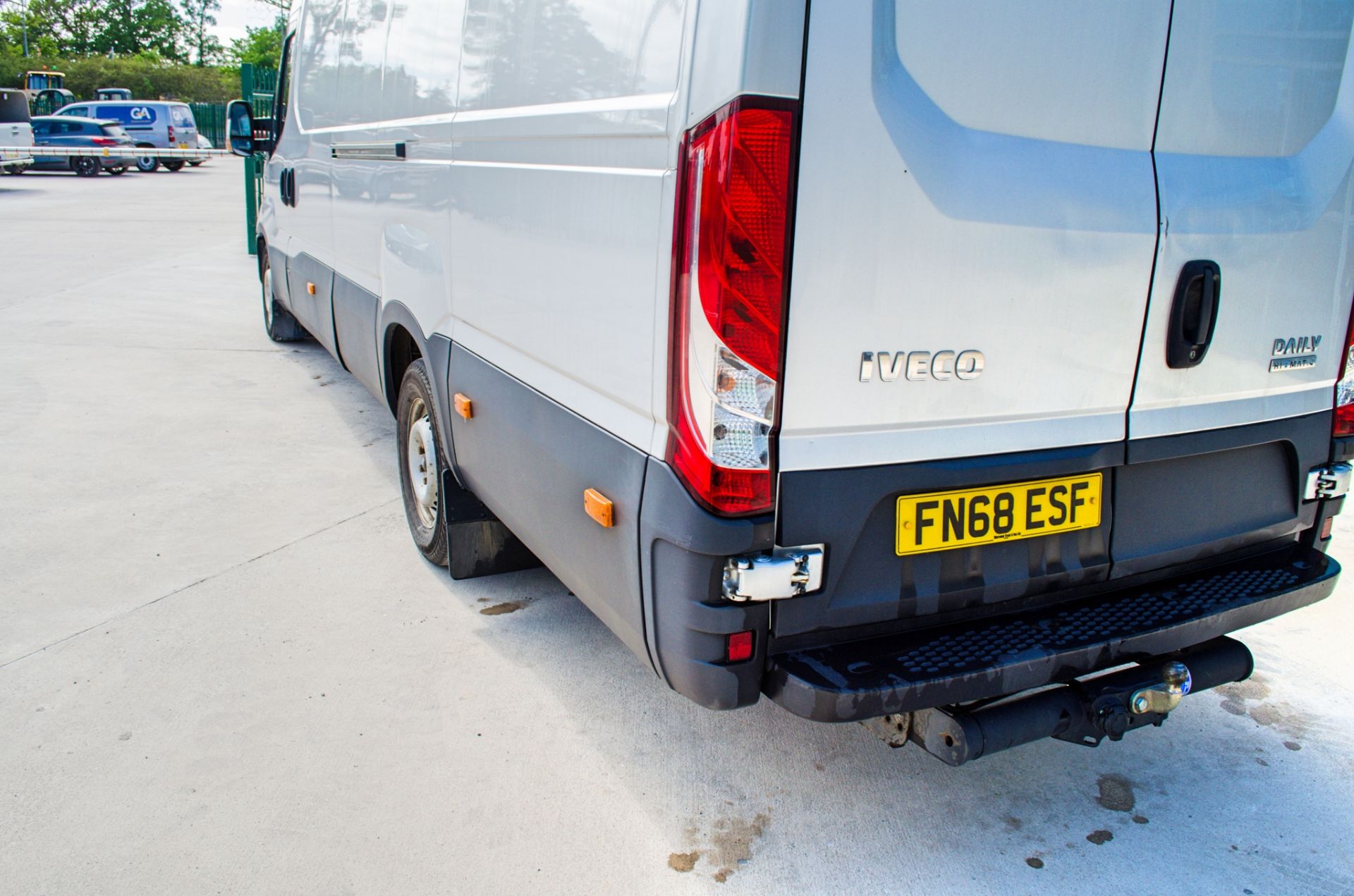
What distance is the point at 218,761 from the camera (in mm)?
2793

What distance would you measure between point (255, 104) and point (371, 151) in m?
8.23

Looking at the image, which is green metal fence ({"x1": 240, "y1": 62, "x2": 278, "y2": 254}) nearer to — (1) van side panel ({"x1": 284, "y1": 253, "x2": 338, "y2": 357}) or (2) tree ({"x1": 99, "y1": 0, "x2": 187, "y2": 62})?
(1) van side panel ({"x1": 284, "y1": 253, "x2": 338, "y2": 357})

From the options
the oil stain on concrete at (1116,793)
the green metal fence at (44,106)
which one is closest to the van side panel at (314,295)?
the oil stain on concrete at (1116,793)

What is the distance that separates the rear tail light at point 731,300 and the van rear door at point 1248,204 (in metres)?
1.00

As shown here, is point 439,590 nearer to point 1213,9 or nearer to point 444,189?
point 444,189

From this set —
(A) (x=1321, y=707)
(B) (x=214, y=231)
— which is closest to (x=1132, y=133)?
(A) (x=1321, y=707)

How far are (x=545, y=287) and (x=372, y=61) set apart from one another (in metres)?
2.02

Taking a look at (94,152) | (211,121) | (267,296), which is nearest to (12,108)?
(94,152)

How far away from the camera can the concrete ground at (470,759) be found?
2.44 metres

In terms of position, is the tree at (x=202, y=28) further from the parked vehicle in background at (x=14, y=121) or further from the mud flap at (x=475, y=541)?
the mud flap at (x=475, y=541)

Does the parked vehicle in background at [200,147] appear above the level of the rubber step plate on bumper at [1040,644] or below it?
above

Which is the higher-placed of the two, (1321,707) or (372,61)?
(372,61)

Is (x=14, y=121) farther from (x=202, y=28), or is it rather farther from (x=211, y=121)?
(x=202, y=28)

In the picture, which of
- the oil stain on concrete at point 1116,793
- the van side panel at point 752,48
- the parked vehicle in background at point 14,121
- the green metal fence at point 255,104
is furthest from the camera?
the parked vehicle in background at point 14,121
